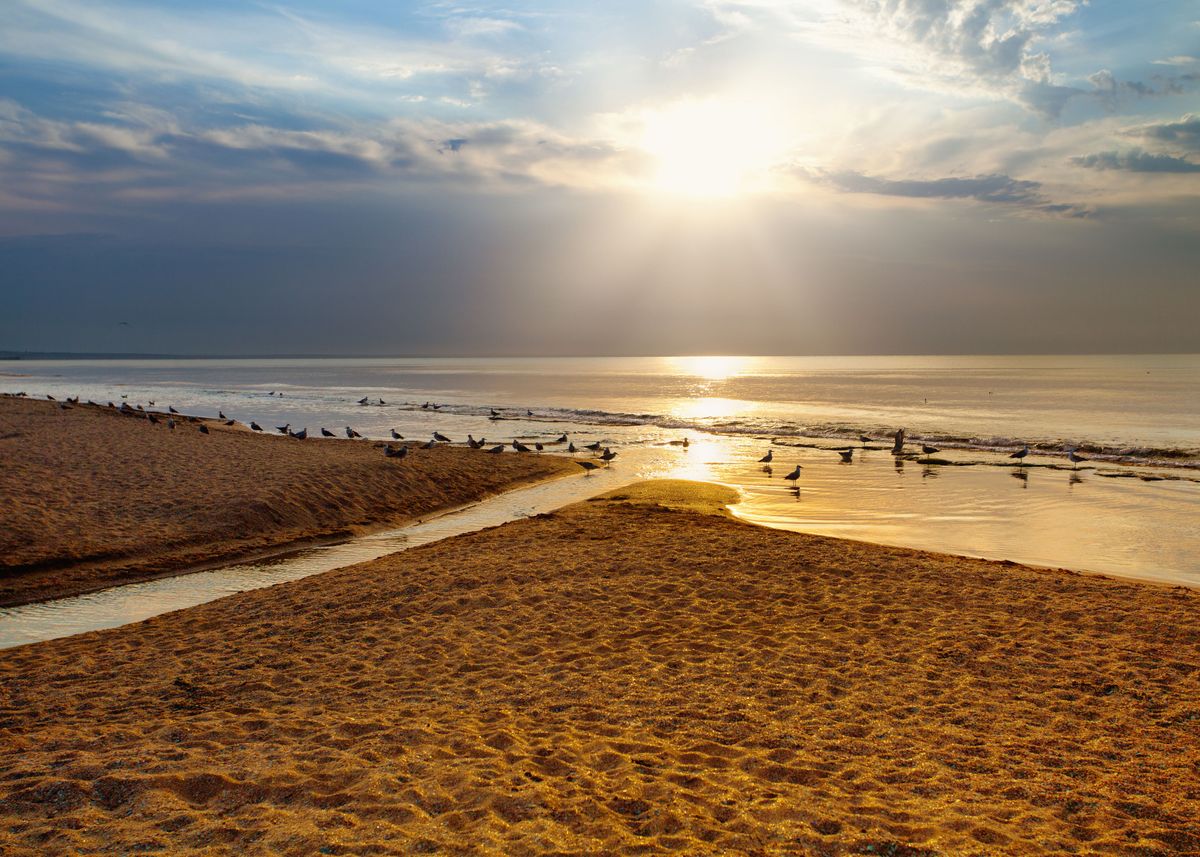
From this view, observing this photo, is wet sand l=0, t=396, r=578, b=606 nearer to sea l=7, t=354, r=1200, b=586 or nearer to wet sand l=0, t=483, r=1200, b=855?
wet sand l=0, t=483, r=1200, b=855

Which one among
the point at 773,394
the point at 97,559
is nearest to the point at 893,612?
the point at 97,559

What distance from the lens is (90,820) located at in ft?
15.1

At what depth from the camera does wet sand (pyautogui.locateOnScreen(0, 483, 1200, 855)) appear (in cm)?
465

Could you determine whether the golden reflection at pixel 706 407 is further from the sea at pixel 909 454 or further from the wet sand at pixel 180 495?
A: the wet sand at pixel 180 495

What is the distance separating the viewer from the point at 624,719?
6418mm

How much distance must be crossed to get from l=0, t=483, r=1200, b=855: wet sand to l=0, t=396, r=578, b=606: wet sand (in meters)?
Result: 3.94

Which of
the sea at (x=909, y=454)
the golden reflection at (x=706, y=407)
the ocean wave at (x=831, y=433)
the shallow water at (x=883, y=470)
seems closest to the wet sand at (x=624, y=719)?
the shallow water at (x=883, y=470)

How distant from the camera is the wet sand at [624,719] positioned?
Answer: 4.65 m

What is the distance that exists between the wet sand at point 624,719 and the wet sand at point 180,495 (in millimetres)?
3936

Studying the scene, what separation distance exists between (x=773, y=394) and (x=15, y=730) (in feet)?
282

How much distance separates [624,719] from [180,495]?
1411cm

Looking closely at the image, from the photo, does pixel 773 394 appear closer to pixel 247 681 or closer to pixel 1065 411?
pixel 1065 411

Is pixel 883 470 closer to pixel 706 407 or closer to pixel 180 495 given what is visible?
pixel 180 495

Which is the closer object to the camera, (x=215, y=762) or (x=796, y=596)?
(x=215, y=762)
